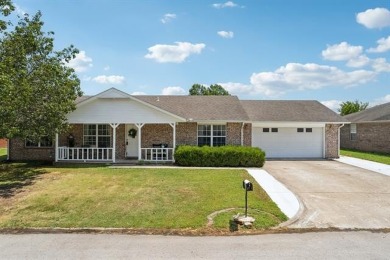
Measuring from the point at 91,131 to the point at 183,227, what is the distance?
573 inches

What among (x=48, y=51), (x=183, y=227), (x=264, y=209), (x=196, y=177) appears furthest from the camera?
(x=48, y=51)

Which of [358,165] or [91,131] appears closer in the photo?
[358,165]

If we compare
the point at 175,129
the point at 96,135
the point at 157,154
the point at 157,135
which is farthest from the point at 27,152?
the point at 175,129

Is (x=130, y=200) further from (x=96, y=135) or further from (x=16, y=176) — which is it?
(x=96, y=135)

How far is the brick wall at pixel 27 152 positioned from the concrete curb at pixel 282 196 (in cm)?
1287

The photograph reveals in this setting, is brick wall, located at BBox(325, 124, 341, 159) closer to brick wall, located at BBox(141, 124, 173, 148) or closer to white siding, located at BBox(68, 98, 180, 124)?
brick wall, located at BBox(141, 124, 173, 148)

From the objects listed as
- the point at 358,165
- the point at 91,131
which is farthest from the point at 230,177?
the point at 91,131

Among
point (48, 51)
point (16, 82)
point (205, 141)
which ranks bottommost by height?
point (205, 141)

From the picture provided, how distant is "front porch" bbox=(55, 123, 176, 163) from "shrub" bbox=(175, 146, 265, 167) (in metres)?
1.91

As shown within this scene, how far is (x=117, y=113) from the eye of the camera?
19.1m

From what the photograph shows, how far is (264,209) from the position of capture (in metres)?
9.44

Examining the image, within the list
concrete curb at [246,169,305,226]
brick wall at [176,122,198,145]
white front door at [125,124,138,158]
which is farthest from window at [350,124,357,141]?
white front door at [125,124,138,158]

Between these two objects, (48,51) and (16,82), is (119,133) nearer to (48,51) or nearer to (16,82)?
(48,51)

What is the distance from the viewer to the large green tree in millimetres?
12828
